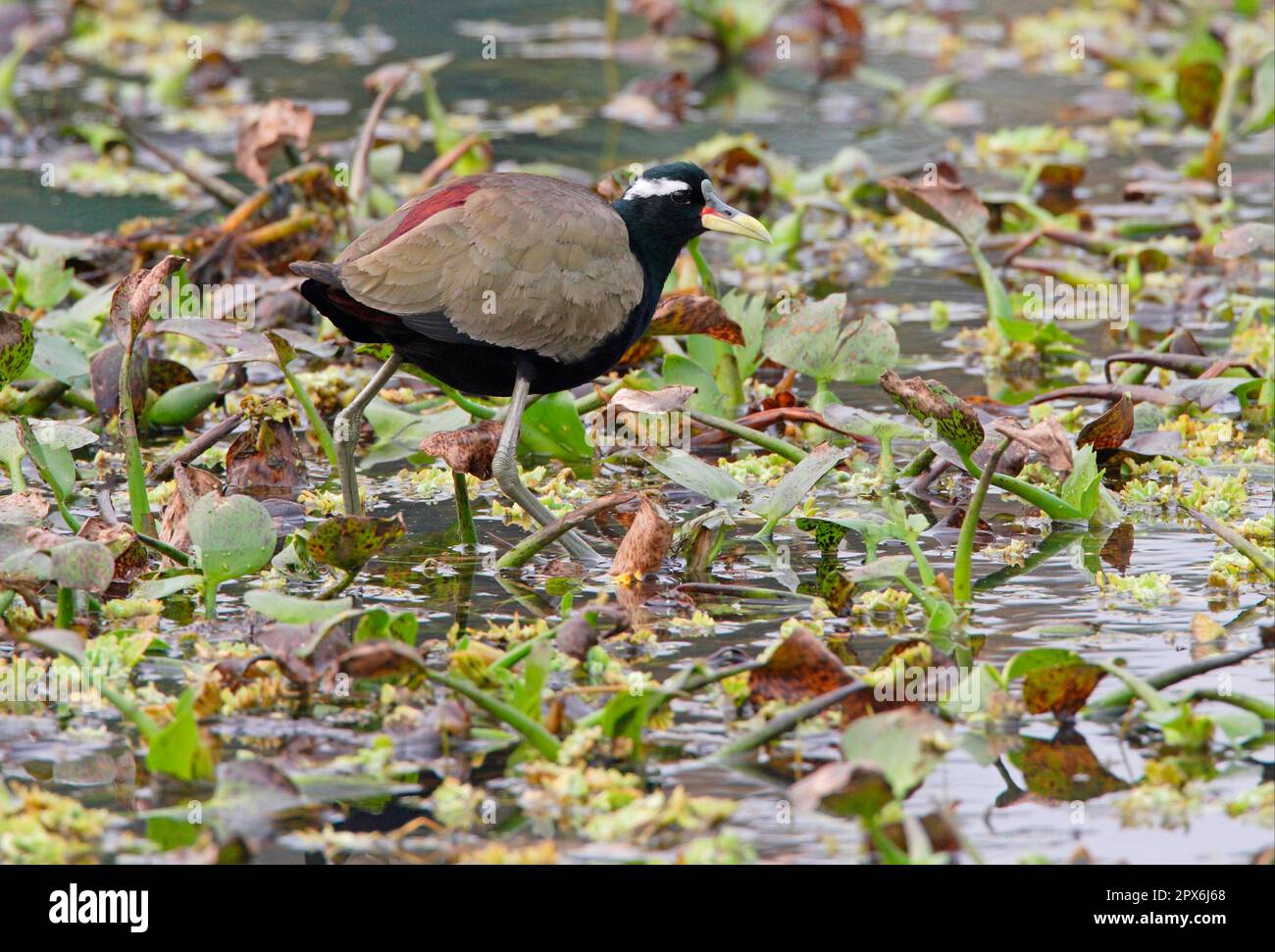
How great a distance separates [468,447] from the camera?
15.6 ft

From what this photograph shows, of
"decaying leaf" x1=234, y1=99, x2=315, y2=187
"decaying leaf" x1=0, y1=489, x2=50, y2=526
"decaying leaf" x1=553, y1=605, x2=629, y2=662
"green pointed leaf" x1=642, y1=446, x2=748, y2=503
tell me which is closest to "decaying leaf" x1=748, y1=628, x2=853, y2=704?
"decaying leaf" x1=553, y1=605, x2=629, y2=662

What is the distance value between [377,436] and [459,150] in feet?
7.10

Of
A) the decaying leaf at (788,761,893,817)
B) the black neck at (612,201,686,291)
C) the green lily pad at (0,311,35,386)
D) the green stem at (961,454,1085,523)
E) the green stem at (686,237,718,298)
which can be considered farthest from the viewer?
the green stem at (686,237,718,298)

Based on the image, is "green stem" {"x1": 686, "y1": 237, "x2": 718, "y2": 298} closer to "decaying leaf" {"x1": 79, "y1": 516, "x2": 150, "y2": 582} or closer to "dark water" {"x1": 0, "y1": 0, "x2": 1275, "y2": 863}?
"dark water" {"x1": 0, "y1": 0, "x2": 1275, "y2": 863}

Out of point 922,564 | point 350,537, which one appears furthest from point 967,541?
point 350,537

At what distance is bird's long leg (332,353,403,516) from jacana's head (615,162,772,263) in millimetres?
774

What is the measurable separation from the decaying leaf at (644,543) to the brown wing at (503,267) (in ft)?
1.71

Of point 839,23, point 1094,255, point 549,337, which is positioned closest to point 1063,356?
point 1094,255

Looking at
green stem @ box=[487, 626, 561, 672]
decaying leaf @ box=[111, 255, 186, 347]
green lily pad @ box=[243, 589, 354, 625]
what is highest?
decaying leaf @ box=[111, 255, 186, 347]

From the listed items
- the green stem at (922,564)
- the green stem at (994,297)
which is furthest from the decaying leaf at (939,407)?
the green stem at (994,297)

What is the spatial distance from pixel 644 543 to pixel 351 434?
3.02 ft

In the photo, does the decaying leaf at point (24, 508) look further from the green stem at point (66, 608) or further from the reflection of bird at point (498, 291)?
the reflection of bird at point (498, 291)

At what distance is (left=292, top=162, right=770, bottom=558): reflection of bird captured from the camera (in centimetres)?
460
